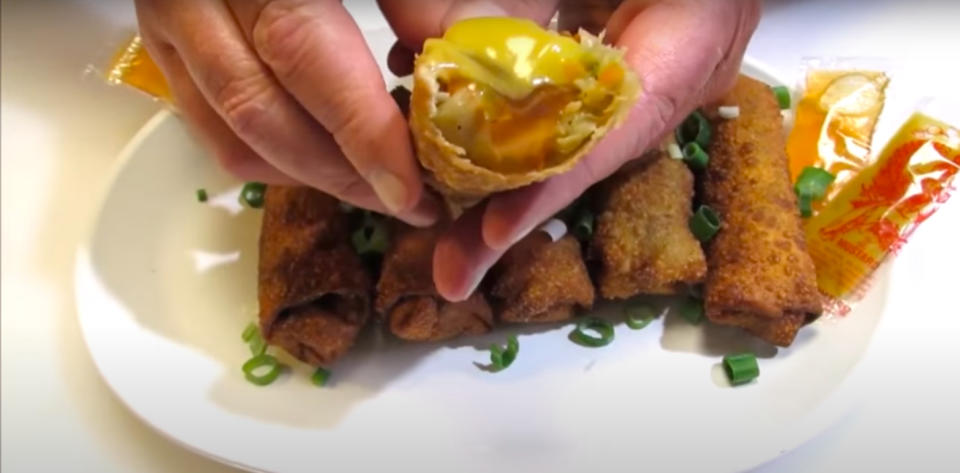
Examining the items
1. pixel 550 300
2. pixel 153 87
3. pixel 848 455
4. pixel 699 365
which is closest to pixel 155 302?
pixel 153 87

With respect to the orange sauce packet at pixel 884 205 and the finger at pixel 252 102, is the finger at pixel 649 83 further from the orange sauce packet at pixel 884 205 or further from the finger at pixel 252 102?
the orange sauce packet at pixel 884 205

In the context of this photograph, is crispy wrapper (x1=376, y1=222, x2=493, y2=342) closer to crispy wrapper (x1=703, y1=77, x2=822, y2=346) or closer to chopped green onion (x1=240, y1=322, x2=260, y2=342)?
chopped green onion (x1=240, y1=322, x2=260, y2=342)

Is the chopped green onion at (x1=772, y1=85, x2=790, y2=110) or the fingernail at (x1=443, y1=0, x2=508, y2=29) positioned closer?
the fingernail at (x1=443, y1=0, x2=508, y2=29)

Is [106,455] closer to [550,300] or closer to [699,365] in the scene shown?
[550,300]

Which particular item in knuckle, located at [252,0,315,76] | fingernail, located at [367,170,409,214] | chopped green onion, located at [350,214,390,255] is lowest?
chopped green onion, located at [350,214,390,255]

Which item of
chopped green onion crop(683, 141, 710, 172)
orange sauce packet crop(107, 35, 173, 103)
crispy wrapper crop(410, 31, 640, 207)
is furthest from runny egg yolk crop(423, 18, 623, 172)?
orange sauce packet crop(107, 35, 173, 103)

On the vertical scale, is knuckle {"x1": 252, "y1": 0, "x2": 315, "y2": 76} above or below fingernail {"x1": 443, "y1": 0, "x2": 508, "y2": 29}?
above

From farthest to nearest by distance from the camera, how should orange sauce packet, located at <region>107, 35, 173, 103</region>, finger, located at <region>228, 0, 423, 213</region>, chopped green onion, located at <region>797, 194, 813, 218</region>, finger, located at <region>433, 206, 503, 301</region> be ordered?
orange sauce packet, located at <region>107, 35, 173, 103</region>, chopped green onion, located at <region>797, 194, 813, 218</region>, finger, located at <region>433, 206, 503, 301</region>, finger, located at <region>228, 0, 423, 213</region>

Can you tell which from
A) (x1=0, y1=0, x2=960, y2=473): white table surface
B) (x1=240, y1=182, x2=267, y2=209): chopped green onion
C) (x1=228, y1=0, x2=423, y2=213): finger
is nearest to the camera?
(x1=228, y1=0, x2=423, y2=213): finger
